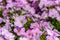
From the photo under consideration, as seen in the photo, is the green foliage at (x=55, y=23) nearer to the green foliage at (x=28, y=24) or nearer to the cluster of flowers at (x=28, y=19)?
the cluster of flowers at (x=28, y=19)

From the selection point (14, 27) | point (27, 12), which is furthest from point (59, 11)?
point (14, 27)

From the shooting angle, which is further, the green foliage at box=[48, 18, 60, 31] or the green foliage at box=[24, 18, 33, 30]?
the green foliage at box=[48, 18, 60, 31]

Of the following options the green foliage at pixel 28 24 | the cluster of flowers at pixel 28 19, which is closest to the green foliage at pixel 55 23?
the cluster of flowers at pixel 28 19

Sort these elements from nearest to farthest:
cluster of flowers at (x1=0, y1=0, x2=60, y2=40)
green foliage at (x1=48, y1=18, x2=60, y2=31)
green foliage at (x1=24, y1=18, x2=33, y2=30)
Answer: cluster of flowers at (x1=0, y1=0, x2=60, y2=40)
green foliage at (x1=24, y1=18, x2=33, y2=30)
green foliage at (x1=48, y1=18, x2=60, y2=31)

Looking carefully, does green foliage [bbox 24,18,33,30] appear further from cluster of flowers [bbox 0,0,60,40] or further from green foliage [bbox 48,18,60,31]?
green foliage [bbox 48,18,60,31]

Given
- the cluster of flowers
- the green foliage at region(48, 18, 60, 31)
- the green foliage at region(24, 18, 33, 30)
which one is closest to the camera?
the cluster of flowers

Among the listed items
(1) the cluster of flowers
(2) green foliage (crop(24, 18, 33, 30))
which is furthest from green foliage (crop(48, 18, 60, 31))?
(2) green foliage (crop(24, 18, 33, 30))

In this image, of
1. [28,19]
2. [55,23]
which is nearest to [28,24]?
[28,19]

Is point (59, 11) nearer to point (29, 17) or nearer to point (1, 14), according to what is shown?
point (29, 17)
